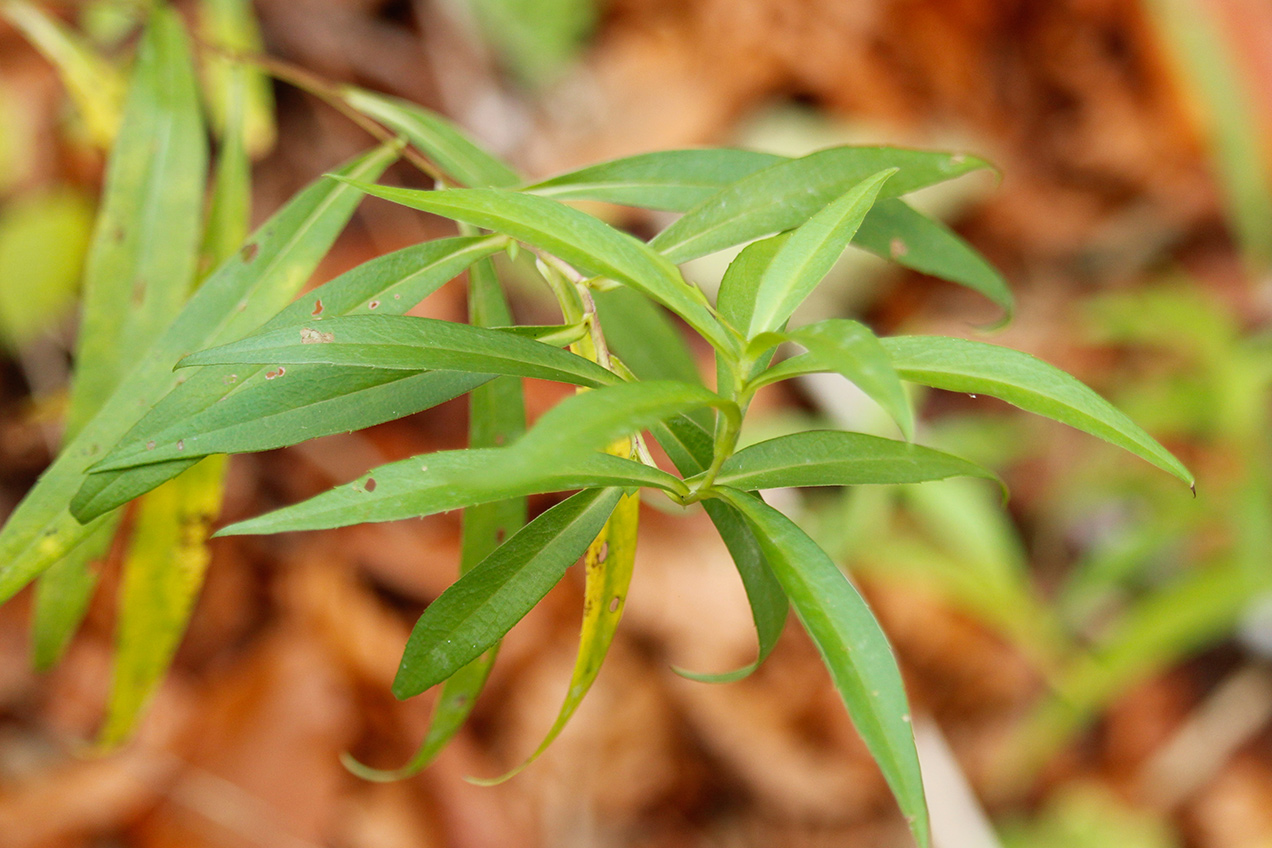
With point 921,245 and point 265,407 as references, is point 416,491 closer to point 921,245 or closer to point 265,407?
point 265,407

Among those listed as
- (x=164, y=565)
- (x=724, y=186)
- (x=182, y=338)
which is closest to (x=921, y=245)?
(x=724, y=186)

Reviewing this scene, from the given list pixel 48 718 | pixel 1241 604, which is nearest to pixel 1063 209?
pixel 1241 604

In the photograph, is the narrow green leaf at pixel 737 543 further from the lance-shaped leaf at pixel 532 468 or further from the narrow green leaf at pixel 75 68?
the narrow green leaf at pixel 75 68

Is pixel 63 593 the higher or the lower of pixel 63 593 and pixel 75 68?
the lower

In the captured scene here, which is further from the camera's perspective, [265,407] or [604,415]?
[265,407]

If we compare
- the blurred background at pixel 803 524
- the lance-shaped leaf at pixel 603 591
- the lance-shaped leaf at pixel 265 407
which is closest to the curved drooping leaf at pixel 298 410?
the lance-shaped leaf at pixel 265 407

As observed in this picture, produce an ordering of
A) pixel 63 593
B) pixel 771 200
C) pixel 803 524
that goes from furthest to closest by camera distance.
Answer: pixel 803 524 < pixel 63 593 < pixel 771 200

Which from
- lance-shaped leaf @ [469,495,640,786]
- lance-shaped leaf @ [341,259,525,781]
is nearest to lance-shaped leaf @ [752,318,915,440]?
lance-shaped leaf @ [469,495,640,786]

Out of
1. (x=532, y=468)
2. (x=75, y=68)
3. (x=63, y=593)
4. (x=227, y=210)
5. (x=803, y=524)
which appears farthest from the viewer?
(x=803, y=524)
